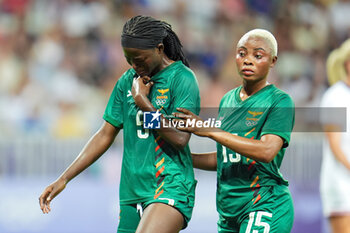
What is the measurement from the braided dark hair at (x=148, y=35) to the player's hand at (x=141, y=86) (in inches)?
9.4

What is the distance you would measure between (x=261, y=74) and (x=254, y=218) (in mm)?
960

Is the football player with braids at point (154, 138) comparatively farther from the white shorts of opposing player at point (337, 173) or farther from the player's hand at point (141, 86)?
the white shorts of opposing player at point (337, 173)

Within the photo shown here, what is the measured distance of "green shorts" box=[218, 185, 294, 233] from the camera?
4367mm

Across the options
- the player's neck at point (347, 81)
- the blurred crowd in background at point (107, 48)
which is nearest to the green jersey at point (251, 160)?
the player's neck at point (347, 81)

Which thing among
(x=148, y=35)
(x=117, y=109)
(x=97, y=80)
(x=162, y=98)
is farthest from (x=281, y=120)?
(x=97, y=80)

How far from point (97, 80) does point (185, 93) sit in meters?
6.25

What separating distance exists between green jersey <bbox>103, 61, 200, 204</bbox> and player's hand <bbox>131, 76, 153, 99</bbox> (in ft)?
0.22

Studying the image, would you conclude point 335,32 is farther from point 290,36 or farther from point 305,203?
point 305,203

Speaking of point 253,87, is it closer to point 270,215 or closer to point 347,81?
point 270,215

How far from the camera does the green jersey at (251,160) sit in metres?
4.35

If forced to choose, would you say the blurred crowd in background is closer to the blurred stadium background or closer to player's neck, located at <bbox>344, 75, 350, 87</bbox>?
the blurred stadium background

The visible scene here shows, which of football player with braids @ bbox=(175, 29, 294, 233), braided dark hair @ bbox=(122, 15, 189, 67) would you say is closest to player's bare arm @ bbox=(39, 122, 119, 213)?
braided dark hair @ bbox=(122, 15, 189, 67)

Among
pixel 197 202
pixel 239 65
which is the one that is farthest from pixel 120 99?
pixel 197 202

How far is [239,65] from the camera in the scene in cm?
441
